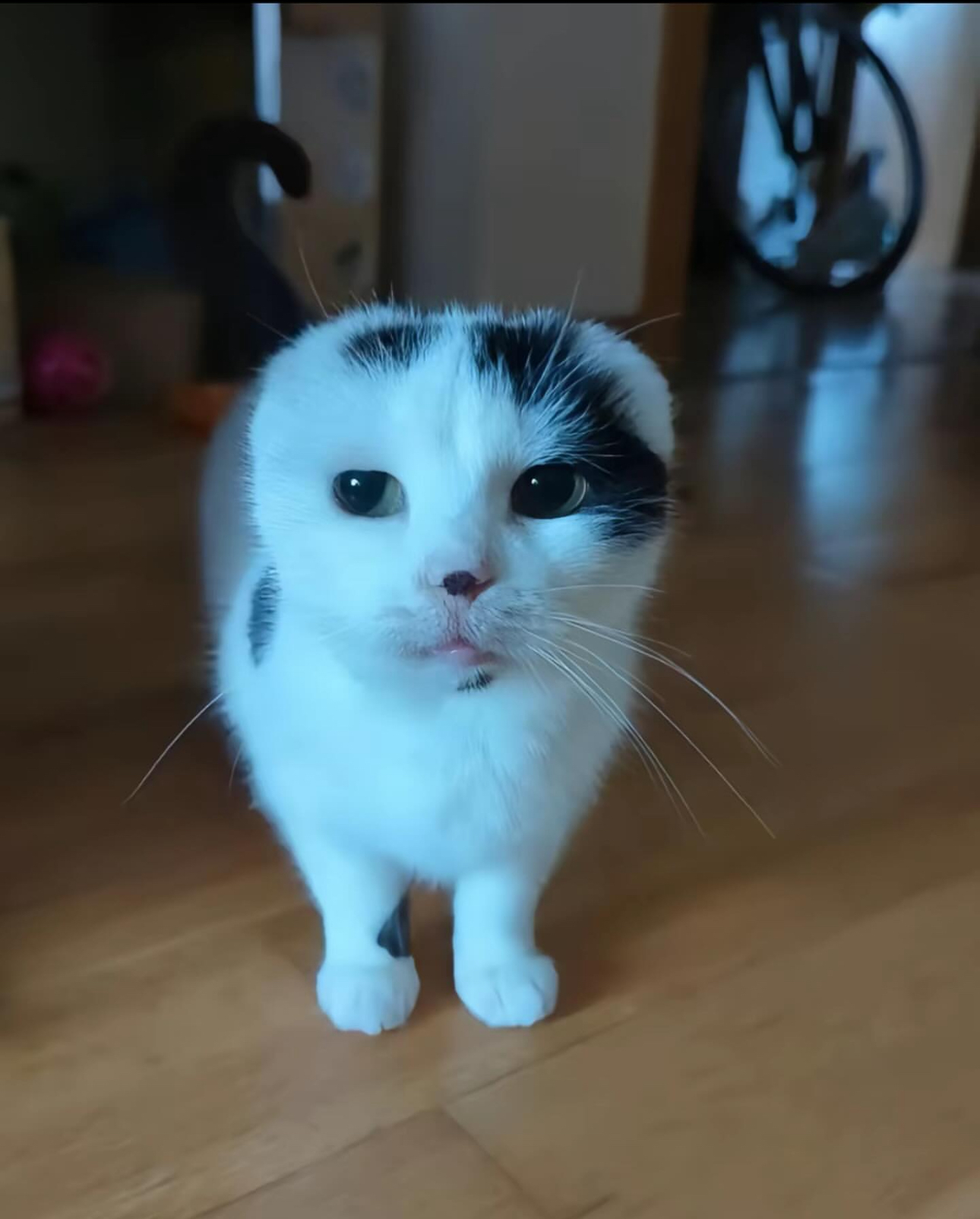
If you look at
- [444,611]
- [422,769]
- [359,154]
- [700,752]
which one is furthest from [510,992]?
[359,154]

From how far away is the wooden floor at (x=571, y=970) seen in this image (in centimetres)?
57

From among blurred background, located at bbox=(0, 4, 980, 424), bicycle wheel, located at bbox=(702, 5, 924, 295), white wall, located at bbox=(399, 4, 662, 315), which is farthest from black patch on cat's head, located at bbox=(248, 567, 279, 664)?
bicycle wheel, located at bbox=(702, 5, 924, 295)

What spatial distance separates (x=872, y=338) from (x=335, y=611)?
254 centimetres

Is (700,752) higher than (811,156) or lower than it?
lower

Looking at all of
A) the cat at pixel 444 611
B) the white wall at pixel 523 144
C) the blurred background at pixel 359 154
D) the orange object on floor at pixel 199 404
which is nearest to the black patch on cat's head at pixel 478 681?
the cat at pixel 444 611

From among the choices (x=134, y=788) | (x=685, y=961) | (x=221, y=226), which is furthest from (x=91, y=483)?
(x=685, y=961)

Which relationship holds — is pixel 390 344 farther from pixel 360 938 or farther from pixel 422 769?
pixel 360 938

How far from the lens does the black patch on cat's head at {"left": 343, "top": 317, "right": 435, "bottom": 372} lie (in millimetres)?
538

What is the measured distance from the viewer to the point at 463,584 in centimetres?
50

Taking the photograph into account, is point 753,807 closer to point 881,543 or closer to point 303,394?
point 303,394

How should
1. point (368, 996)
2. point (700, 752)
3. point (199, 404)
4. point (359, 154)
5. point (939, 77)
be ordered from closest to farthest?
point (368, 996) → point (700, 752) → point (199, 404) → point (359, 154) → point (939, 77)

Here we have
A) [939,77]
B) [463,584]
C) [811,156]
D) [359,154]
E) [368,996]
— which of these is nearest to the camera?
[463,584]

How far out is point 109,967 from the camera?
27.5 inches

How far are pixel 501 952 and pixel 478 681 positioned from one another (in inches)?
7.1
